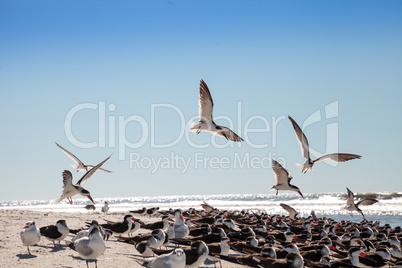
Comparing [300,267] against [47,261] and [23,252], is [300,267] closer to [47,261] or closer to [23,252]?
[47,261]

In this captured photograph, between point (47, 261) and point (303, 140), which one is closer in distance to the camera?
point (47, 261)

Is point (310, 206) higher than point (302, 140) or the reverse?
the reverse

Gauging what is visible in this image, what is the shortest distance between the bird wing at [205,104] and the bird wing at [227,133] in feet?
1.72

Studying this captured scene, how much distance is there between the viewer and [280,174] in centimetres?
1775

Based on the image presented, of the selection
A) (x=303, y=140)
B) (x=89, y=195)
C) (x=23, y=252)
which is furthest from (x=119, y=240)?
(x=303, y=140)

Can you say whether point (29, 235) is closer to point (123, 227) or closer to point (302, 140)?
point (123, 227)

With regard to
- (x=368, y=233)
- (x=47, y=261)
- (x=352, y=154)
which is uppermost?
(x=352, y=154)

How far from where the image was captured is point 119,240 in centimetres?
1263

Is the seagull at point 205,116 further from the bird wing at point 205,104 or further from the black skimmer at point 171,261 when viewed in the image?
the black skimmer at point 171,261

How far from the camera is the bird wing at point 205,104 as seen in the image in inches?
548

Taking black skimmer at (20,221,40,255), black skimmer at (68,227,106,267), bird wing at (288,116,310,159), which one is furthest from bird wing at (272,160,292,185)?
black skimmer at (20,221,40,255)

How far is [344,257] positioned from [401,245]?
4378 mm

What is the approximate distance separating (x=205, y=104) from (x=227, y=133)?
66.9 inches

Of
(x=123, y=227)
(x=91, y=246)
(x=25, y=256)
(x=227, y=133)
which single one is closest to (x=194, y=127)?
(x=227, y=133)
